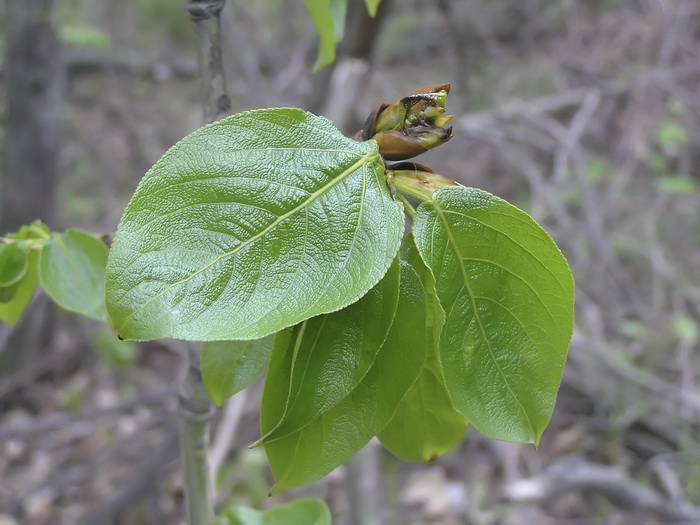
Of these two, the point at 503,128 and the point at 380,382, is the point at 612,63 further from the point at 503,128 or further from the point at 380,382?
the point at 380,382

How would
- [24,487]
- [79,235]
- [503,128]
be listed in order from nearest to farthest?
[79,235], [24,487], [503,128]

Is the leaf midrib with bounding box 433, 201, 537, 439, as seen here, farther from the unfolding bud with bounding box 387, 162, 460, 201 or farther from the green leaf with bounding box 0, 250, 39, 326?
the green leaf with bounding box 0, 250, 39, 326

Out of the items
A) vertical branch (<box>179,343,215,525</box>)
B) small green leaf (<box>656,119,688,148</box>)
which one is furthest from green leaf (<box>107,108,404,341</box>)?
small green leaf (<box>656,119,688,148</box>)

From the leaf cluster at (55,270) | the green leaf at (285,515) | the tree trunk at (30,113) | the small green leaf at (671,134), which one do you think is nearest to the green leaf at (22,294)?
the leaf cluster at (55,270)

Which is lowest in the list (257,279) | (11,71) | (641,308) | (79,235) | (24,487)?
(24,487)

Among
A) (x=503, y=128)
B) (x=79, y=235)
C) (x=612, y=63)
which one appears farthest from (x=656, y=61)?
(x=79, y=235)

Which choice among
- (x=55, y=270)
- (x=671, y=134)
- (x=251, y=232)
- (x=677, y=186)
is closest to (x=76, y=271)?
(x=55, y=270)

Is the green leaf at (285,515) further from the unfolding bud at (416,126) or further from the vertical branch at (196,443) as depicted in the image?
the unfolding bud at (416,126)
